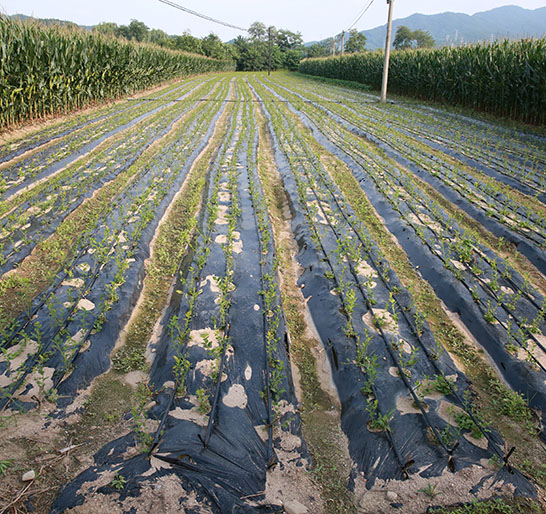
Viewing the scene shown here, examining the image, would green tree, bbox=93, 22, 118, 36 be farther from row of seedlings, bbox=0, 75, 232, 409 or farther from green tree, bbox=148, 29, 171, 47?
row of seedlings, bbox=0, 75, 232, 409

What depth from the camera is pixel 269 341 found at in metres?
3.82

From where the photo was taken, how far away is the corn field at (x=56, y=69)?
10.8 meters

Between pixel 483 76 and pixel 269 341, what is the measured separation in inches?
642

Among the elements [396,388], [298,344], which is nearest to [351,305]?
[298,344]

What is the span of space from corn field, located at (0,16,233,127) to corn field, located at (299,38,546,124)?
47.5ft

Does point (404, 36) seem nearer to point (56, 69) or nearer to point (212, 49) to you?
point (212, 49)

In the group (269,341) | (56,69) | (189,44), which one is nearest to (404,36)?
(189,44)

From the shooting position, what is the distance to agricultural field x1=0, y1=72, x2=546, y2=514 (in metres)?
2.63

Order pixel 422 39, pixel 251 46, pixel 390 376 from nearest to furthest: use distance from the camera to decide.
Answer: pixel 390 376 → pixel 251 46 → pixel 422 39

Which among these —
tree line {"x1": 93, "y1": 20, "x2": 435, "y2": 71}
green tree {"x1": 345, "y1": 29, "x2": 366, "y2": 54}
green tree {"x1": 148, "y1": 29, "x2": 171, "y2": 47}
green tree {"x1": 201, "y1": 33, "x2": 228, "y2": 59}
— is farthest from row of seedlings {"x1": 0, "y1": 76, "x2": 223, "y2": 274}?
green tree {"x1": 345, "y1": 29, "x2": 366, "y2": 54}

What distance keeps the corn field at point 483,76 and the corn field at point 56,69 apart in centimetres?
1449

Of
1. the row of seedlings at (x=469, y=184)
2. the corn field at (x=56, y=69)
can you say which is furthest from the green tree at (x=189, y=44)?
the row of seedlings at (x=469, y=184)

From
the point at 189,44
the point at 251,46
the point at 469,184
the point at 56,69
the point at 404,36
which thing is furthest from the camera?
the point at 404,36

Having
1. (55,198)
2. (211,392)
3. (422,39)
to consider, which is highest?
(422,39)
